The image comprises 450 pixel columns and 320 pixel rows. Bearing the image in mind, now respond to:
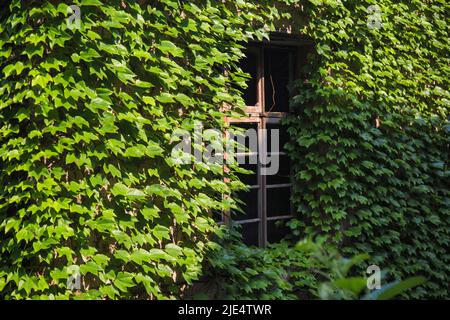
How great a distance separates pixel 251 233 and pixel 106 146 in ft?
5.46

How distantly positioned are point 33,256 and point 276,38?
255 centimetres

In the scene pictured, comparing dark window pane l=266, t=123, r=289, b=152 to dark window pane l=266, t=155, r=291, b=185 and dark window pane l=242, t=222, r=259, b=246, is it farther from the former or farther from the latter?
dark window pane l=242, t=222, r=259, b=246

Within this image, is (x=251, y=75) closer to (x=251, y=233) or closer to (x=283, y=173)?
(x=283, y=173)

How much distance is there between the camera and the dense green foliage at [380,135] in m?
4.23

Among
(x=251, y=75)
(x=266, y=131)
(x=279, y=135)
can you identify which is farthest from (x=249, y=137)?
(x=251, y=75)

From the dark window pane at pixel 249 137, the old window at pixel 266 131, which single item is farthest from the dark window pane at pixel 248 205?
the dark window pane at pixel 249 137

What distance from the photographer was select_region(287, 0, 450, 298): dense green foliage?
423 centimetres

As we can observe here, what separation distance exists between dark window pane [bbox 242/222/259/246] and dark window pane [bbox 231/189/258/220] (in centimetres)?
7

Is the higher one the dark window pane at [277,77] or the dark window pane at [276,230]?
the dark window pane at [277,77]

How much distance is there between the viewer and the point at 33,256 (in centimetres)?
266

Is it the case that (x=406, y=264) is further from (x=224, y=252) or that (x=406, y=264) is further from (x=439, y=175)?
(x=224, y=252)

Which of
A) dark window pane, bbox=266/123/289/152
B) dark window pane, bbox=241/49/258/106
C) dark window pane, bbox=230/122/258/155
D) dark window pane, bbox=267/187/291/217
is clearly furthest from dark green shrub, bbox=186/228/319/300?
dark window pane, bbox=241/49/258/106

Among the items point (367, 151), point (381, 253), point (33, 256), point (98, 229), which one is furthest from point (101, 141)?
point (381, 253)

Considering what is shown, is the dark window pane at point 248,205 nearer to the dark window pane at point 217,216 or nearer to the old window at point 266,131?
the old window at point 266,131
